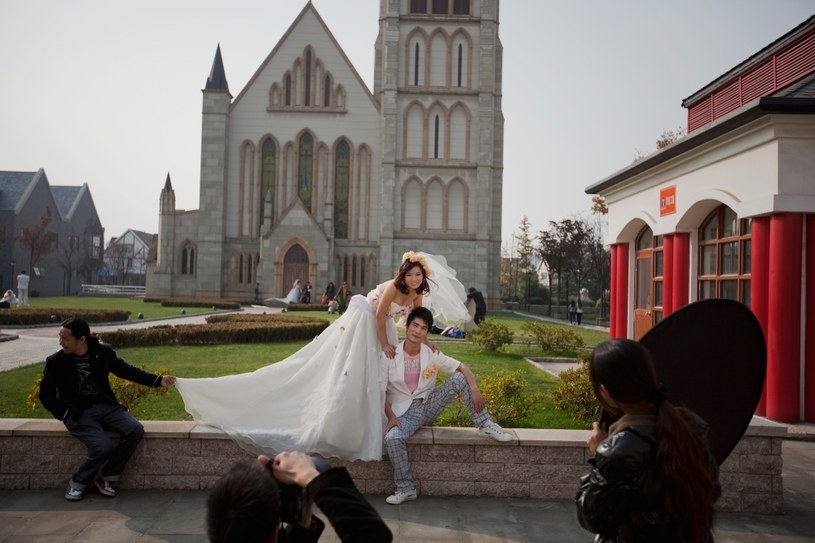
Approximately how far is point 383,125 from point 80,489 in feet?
129

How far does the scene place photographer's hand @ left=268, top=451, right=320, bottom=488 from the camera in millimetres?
2230

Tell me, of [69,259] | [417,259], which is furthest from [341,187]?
[417,259]

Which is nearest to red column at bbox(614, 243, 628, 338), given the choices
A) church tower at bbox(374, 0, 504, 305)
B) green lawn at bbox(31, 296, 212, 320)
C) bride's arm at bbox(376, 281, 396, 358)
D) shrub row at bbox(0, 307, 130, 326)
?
bride's arm at bbox(376, 281, 396, 358)

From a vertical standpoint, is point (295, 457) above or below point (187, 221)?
below

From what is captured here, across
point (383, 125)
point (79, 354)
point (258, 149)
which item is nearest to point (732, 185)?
point (79, 354)

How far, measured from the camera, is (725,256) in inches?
440

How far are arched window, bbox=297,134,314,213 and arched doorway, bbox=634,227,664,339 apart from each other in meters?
31.8

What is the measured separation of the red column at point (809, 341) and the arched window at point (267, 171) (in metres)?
38.0

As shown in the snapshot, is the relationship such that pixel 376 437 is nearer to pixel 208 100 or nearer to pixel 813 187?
pixel 813 187

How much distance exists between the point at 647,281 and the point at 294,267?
103 ft

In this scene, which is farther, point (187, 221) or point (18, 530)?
point (187, 221)

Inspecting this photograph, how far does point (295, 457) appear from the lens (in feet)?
7.51

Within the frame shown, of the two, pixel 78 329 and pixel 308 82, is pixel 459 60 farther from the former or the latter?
pixel 78 329

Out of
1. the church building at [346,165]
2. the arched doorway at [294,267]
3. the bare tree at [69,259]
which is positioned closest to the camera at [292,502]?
the church building at [346,165]
